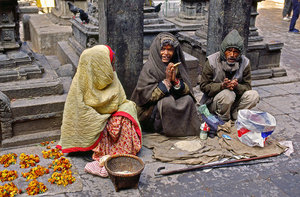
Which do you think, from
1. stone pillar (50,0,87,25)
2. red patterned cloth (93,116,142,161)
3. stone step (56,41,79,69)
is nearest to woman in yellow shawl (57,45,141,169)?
red patterned cloth (93,116,142,161)

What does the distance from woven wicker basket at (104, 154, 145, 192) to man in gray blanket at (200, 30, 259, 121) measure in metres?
1.79

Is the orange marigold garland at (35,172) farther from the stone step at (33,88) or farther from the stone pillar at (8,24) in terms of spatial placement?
the stone pillar at (8,24)

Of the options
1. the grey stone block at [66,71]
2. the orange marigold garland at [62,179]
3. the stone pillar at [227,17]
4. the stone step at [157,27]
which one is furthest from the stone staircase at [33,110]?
the stone pillar at [227,17]

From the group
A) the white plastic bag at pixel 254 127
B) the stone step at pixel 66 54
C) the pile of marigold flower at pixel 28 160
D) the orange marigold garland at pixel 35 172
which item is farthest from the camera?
the stone step at pixel 66 54

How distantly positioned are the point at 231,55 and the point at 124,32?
157 cm

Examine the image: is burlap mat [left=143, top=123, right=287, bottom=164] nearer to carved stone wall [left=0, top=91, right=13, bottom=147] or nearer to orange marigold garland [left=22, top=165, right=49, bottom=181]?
orange marigold garland [left=22, top=165, right=49, bottom=181]

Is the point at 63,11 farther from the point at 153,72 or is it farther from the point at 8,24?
the point at 153,72

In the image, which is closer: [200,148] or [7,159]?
[7,159]

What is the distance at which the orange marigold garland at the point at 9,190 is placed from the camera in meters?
3.57

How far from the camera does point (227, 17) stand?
589cm

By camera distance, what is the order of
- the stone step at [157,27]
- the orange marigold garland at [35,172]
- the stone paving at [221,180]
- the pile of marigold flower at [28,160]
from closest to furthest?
1. the stone paving at [221,180]
2. the orange marigold garland at [35,172]
3. the pile of marigold flower at [28,160]
4. the stone step at [157,27]

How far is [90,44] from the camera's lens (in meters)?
6.48

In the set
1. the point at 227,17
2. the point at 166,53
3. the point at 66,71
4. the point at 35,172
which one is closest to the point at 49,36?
the point at 66,71

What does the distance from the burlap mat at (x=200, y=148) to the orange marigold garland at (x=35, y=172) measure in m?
1.35
